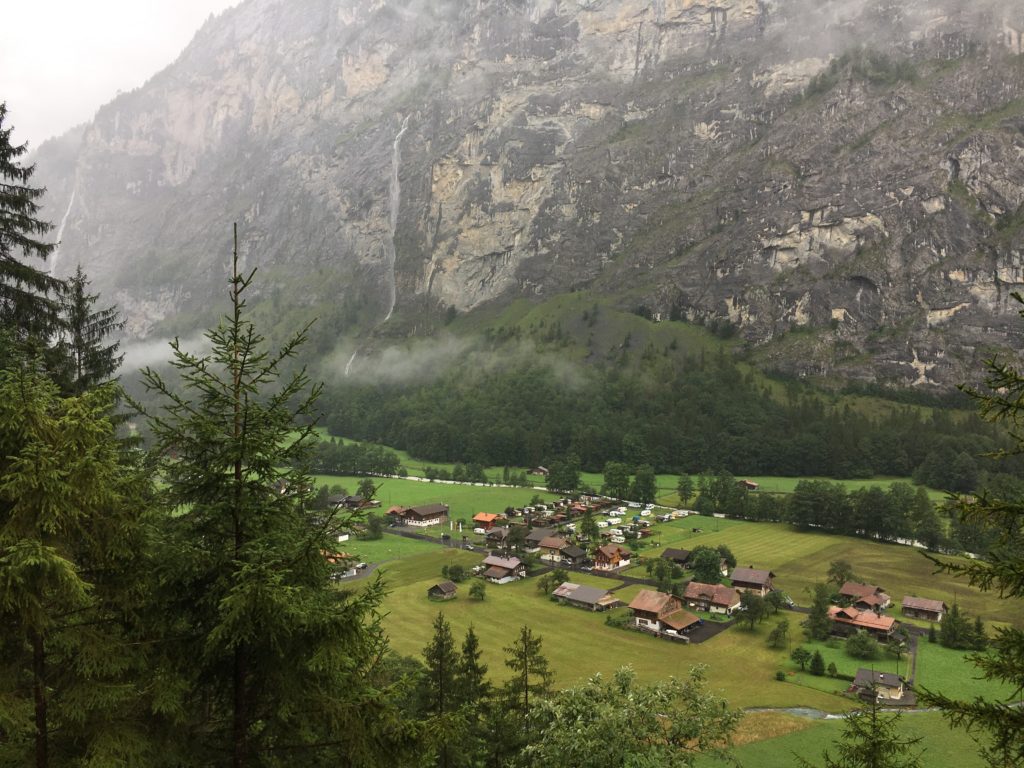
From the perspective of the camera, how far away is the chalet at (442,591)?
68.7m

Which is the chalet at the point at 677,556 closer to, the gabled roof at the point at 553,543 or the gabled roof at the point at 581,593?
the gabled roof at the point at 553,543

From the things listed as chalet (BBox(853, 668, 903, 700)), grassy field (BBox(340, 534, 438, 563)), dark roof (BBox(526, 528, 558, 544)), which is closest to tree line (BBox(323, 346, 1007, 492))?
dark roof (BBox(526, 528, 558, 544))

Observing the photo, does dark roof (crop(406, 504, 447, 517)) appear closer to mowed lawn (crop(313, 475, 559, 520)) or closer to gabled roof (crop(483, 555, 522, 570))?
mowed lawn (crop(313, 475, 559, 520))

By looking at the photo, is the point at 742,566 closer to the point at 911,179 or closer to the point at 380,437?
the point at 380,437

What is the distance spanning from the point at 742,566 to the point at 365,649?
82.2 m

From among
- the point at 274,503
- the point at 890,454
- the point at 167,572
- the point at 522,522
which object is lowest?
the point at 522,522

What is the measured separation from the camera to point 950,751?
37.0 m

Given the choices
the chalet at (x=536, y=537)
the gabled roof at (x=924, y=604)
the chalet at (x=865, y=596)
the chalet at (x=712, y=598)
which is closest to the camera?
the gabled roof at (x=924, y=604)

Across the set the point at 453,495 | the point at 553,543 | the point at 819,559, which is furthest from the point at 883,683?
the point at 453,495

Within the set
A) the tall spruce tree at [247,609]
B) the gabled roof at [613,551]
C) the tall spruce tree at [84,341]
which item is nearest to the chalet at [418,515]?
the gabled roof at [613,551]

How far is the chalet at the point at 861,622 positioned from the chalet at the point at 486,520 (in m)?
55.1

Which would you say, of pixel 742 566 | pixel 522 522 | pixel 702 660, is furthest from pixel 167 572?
pixel 522 522

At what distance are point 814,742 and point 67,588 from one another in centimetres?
4385

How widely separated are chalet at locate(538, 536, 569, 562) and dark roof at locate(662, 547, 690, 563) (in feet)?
47.1
